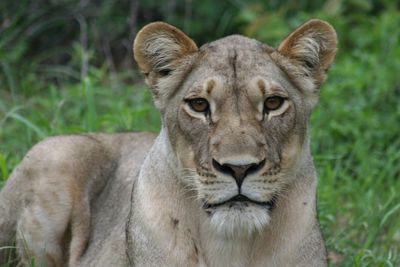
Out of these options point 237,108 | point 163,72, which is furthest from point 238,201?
point 163,72

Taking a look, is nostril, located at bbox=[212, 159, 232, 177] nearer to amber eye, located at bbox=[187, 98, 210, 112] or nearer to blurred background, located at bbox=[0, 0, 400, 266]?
amber eye, located at bbox=[187, 98, 210, 112]

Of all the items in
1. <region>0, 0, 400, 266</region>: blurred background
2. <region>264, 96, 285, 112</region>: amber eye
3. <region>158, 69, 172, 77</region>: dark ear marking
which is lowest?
<region>0, 0, 400, 266</region>: blurred background

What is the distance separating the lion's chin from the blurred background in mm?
1283

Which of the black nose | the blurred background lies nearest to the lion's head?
the black nose

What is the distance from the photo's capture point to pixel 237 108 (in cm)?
388

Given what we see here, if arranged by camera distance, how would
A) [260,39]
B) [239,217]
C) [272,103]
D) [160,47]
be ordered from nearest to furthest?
[239,217] → [272,103] → [160,47] → [260,39]

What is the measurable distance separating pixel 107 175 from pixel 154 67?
123 centimetres

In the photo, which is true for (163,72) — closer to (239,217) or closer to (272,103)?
(272,103)

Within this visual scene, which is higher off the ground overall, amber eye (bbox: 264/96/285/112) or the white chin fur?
amber eye (bbox: 264/96/285/112)

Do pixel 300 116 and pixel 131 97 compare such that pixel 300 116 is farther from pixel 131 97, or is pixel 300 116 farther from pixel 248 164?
pixel 131 97

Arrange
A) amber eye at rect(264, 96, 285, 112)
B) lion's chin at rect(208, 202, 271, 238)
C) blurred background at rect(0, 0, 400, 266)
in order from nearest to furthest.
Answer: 1. lion's chin at rect(208, 202, 271, 238)
2. amber eye at rect(264, 96, 285, 112)
3. blurred background at rect(0, 0, 400, 266)

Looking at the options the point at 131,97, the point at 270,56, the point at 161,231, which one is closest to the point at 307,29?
the point at 270,56

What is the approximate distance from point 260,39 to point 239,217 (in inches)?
179

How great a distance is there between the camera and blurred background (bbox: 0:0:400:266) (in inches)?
235
